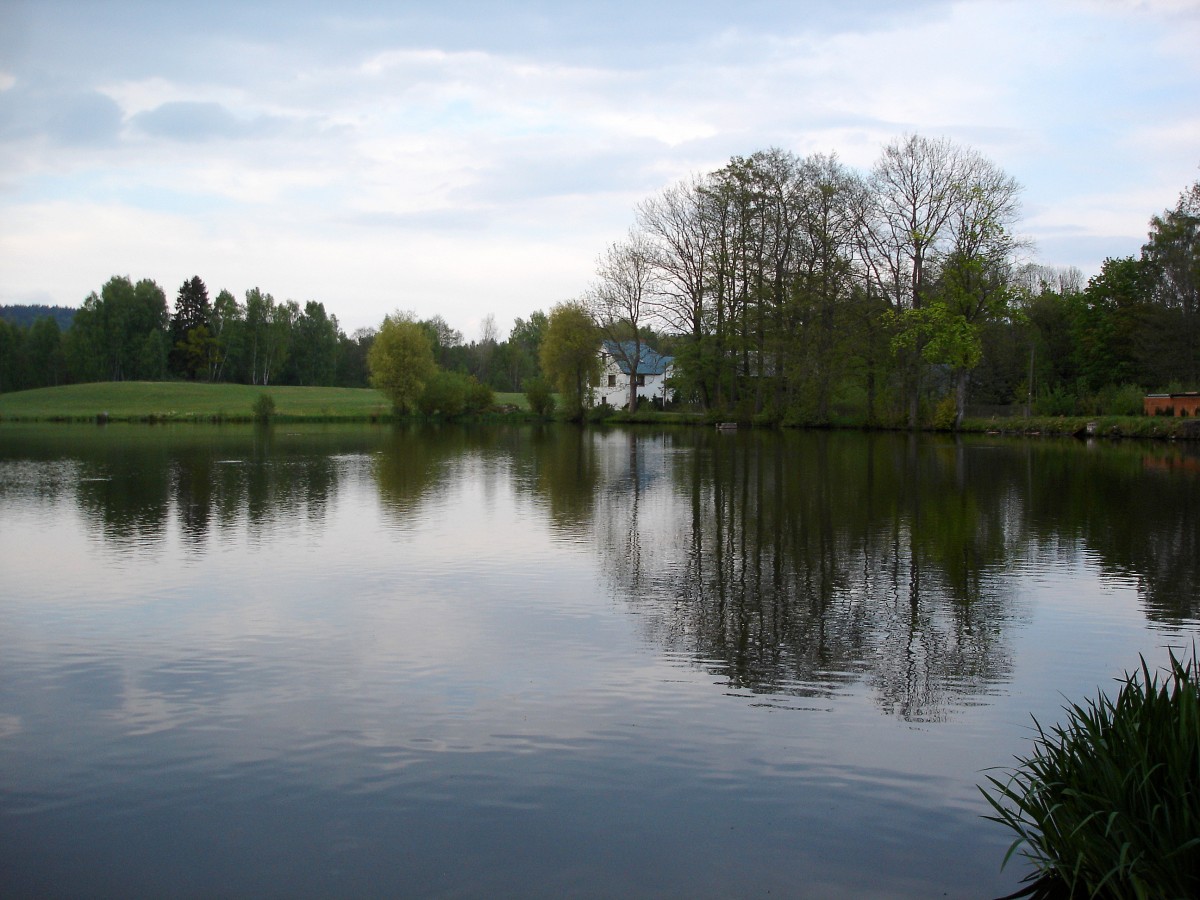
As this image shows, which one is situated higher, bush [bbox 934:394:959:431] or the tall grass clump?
bush [bbox 934:394:959:431]

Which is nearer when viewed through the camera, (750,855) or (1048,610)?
(750,855)

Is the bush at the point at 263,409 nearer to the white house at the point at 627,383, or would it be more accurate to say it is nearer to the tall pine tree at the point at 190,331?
the white house at the point at 627,383

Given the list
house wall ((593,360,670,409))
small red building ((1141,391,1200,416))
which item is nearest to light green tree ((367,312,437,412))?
house wall ((593,360,670,409))

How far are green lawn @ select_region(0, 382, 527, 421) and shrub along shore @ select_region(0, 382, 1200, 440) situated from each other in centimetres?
8

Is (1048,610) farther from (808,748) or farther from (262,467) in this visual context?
(262,467)

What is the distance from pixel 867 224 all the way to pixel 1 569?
157 feet

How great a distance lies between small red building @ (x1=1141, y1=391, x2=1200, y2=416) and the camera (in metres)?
43.6

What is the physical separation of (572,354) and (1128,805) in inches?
2580

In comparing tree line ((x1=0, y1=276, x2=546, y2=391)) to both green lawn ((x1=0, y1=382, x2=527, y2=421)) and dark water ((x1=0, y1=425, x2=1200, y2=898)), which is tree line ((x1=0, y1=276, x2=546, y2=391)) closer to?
green lawn ((x1=0, y1=382, x2=527, y2=421))

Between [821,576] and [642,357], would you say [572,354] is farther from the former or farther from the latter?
[821,576]

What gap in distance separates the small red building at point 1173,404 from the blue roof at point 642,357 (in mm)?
32876

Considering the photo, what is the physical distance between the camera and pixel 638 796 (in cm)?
611

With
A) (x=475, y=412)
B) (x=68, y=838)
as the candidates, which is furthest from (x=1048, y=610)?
(x=475, y=412)

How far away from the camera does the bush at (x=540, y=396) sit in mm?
74438
